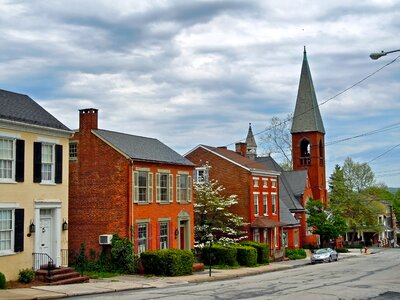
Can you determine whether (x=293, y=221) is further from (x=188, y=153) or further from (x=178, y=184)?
(x=178, y=184)

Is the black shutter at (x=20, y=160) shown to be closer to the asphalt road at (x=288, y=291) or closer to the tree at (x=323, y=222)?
the asphalt road at (x=288, y=291)

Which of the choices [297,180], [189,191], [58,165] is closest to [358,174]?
[297,180]

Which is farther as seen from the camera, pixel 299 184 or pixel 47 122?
pixel 299 184

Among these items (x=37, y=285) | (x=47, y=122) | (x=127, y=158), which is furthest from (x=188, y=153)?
(x=37, y=285)

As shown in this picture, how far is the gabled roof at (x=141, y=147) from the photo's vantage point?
114ft

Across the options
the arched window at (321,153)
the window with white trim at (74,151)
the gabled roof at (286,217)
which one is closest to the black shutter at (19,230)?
the window with white trim at (74,151)

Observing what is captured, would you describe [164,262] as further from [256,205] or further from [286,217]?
[286,217]

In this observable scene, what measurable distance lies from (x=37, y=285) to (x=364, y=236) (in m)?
80.7

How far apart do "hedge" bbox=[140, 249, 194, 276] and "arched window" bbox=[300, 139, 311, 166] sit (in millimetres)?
43046

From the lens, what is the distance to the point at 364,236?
9781 cm

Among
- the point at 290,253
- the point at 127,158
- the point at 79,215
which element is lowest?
the point at 290,253

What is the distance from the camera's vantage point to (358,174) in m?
93.3

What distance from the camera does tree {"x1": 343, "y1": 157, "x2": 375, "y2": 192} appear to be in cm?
9238

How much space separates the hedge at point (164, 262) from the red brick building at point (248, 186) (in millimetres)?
Result: 16868
